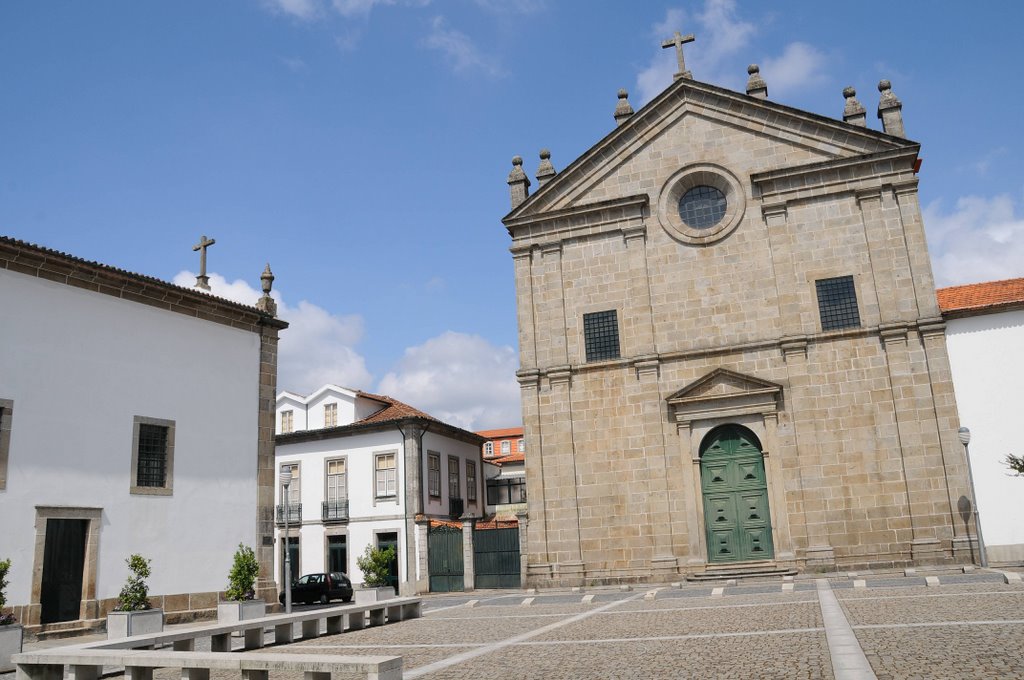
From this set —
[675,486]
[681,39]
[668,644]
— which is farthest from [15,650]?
[681,39]

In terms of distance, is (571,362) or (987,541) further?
(571,362)

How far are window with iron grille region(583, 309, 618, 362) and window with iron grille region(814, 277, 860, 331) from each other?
552 cm

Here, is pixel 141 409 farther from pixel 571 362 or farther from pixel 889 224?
pixel 889 224

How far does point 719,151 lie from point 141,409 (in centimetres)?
1656

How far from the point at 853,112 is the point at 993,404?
8621 mm

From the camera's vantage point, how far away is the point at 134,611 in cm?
1401

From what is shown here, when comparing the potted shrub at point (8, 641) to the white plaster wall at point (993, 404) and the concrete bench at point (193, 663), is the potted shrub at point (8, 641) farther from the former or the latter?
the white plaster wall at point (993, 404)

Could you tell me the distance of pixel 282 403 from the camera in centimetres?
3659

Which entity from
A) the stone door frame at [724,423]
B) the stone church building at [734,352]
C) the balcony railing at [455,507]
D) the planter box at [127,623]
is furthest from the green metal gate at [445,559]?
the planter box at [127,623]

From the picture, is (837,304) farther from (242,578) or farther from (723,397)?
(242,578)

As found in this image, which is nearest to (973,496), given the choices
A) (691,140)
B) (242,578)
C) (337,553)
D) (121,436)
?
(691,140)

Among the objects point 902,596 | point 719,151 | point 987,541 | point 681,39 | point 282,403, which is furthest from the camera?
point 282,403

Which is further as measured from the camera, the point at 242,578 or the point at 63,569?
the point at 242,578

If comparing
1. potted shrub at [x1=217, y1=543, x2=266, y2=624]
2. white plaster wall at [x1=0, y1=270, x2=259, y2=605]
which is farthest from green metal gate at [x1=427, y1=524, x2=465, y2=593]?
potted shrub at [x1=217, y1=543, x2=266, y2=624]
